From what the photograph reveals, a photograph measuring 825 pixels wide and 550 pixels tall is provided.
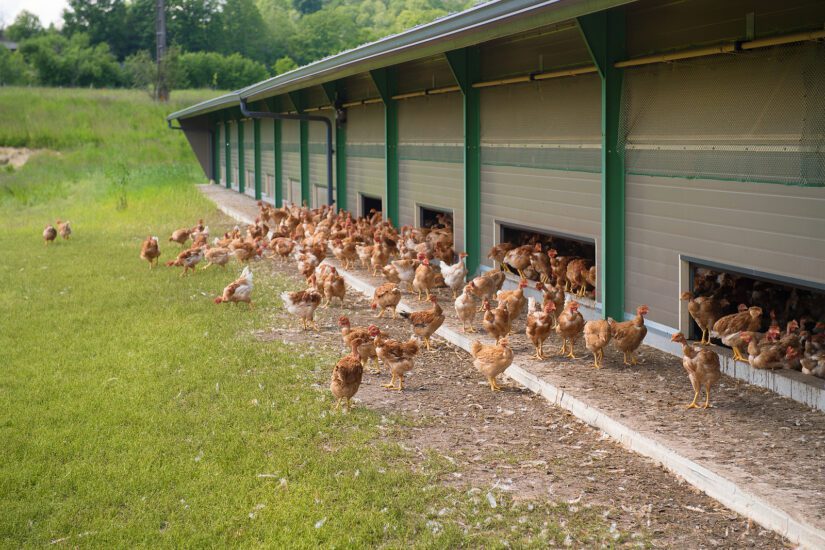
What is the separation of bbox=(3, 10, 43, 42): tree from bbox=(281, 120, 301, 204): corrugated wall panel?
286ft

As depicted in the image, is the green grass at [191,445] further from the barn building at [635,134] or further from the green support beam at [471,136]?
the barn building at [635,134]

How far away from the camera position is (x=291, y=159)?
1085 inches

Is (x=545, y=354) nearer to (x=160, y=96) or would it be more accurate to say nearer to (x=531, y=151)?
(x=531, y=151)

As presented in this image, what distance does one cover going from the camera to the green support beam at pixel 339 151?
70.7ft

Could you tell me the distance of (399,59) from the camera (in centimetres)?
1227

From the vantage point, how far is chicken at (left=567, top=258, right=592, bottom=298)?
11961 millimetres

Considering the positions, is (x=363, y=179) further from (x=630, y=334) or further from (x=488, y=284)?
(x=630, y=334)

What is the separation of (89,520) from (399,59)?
302 inches

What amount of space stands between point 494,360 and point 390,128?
32.0 ft

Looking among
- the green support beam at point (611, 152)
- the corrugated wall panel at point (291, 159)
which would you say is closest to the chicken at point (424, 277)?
the green support beam at point (611, 152)

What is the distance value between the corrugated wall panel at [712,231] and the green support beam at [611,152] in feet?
0.37

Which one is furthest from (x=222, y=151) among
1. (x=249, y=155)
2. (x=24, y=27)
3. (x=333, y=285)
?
(x=24, y=27)

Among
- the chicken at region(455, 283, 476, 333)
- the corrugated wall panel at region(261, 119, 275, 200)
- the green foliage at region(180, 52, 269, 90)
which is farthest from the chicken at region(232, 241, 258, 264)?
the green foliage at region(180, 52, 269, 90)

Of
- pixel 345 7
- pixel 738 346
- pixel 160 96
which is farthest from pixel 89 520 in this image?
pixel 345 7
